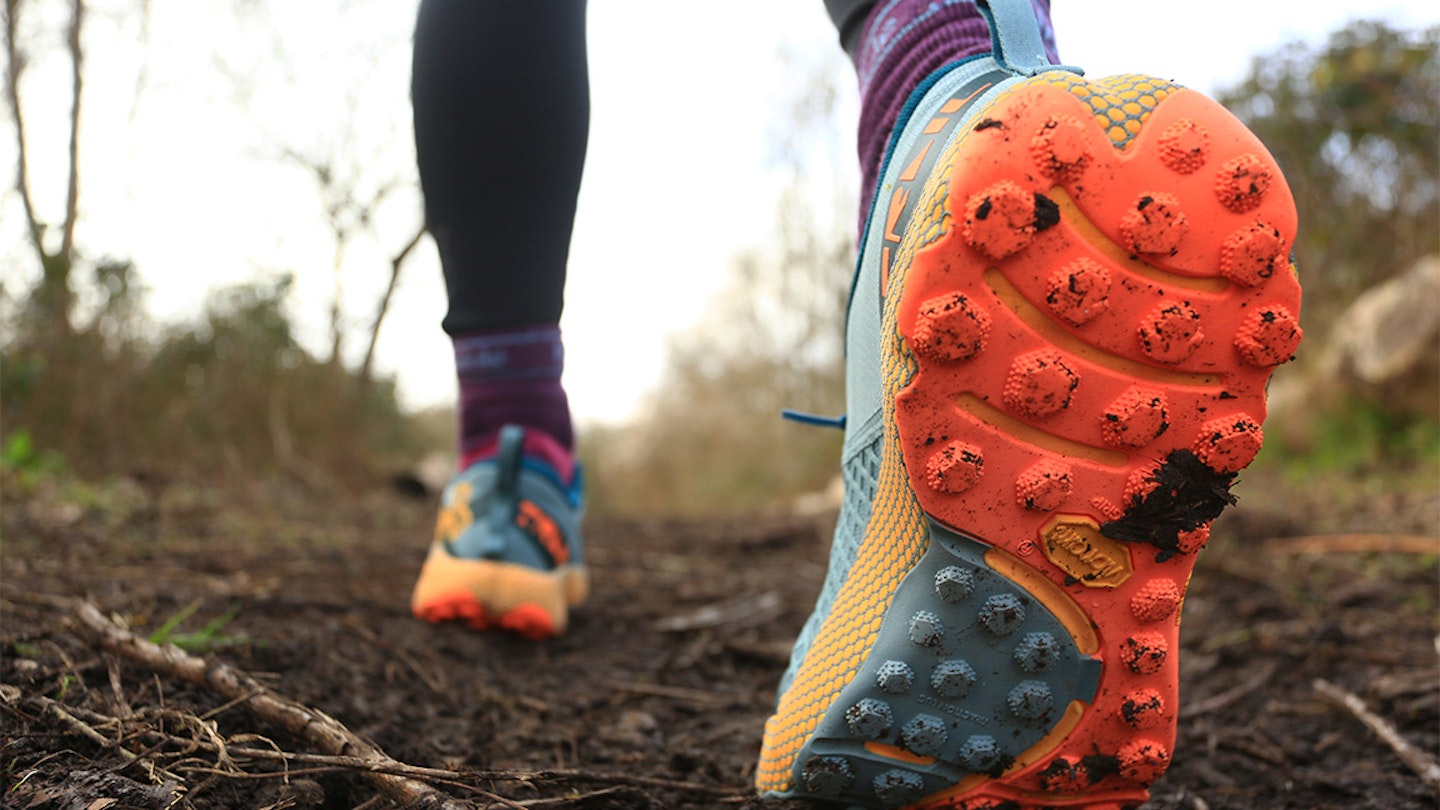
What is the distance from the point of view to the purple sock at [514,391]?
1297 mm

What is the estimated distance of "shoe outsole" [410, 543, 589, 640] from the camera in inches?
51.1

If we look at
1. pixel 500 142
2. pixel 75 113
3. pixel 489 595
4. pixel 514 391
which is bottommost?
pixel 489 595

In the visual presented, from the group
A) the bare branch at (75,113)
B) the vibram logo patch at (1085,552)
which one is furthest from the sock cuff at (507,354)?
the bare branch at (75,113)

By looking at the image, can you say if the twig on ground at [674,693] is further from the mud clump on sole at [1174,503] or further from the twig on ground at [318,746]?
the mud clump on sole at [1174,503]

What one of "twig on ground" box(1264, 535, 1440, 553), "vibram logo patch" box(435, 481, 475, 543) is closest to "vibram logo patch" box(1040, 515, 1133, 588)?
"vibram logo patch" box(435, 481, 475, 543)

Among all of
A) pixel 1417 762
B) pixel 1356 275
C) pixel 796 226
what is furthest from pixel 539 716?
pixel 796 226

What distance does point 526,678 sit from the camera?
124cm

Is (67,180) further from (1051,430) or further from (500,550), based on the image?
(1051,430)

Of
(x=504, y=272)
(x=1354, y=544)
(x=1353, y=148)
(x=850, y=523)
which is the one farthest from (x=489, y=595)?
(x=1353, y=148)

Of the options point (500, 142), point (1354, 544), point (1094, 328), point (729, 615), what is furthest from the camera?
point (1354, 544)

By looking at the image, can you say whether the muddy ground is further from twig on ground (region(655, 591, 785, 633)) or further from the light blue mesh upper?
the light blue mesh upper

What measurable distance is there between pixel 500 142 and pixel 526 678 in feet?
2.13

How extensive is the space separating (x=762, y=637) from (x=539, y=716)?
531 mm

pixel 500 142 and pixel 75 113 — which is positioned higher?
pixel 75 113
